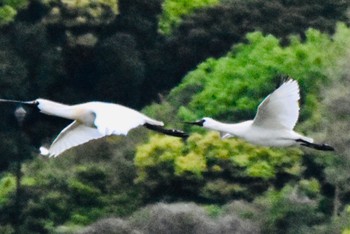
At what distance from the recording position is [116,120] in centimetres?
2633

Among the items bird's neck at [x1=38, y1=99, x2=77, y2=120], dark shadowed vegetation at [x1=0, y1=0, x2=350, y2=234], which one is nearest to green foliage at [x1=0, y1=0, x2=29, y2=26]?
dark shadowed vegetation at [x1=0, y1=0, x2=350, y2=234]

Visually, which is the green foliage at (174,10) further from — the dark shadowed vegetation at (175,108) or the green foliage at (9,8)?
the green foliage at (9,8)

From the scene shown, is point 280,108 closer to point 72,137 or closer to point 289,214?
point 72,137

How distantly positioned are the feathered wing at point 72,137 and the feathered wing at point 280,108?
2.47m

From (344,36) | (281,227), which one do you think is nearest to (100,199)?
(281,227)

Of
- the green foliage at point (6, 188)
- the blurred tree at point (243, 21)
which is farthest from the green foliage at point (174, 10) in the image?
the green foliage at point (6, 188)

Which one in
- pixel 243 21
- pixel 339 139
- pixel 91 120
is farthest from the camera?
pixel 243 21

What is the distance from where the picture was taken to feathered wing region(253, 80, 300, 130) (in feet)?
96.7

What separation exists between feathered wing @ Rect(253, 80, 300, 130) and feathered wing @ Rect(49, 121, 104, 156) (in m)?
2.47

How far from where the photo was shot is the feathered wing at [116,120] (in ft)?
84.9

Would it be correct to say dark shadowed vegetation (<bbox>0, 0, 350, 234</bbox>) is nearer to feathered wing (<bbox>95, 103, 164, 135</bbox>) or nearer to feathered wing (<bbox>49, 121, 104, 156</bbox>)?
feathered wing (<bbox>49, 121, 104, 156</bbox>)

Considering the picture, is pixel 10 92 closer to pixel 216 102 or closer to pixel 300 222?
pixel 216 102

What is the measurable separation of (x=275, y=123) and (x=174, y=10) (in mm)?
37041

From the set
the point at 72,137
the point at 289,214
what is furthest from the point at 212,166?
the point at 72,137
